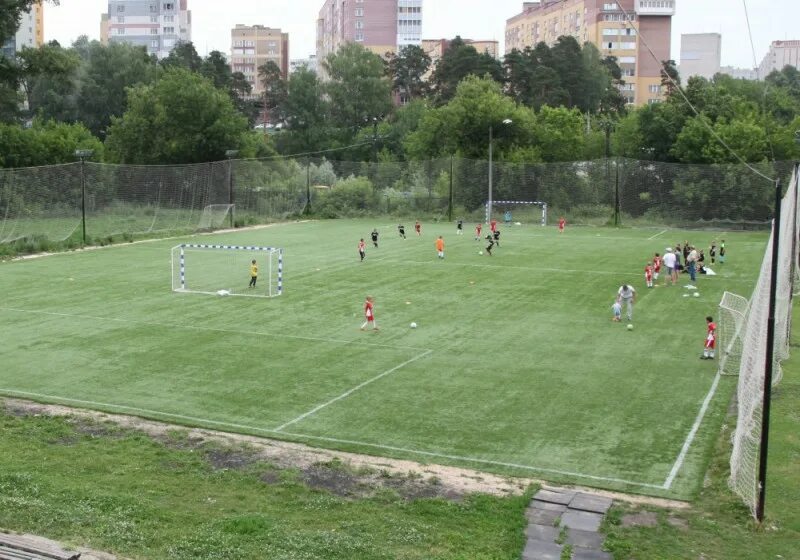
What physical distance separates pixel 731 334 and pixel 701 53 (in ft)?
444

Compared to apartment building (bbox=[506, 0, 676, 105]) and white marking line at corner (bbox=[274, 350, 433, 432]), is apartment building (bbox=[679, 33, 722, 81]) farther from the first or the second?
white marking line at corner (bbox=[274, 350, 433, 432])

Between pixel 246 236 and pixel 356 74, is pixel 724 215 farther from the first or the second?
pixel 356 74

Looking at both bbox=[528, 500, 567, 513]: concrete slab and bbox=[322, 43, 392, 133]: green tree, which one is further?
bbox=[322, 43, 392, 133]: green tree

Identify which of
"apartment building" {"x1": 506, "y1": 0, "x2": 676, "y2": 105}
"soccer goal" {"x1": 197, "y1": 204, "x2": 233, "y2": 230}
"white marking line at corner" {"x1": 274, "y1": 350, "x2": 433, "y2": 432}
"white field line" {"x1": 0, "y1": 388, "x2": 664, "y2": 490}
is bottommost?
"white field line" {"x1": 0, "y1": 388, "x2": 664, "y2": 490}

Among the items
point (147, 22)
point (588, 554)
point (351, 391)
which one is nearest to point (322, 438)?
point (351, 391)

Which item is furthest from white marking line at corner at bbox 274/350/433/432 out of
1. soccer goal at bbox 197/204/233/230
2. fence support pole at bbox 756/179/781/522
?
soccer goal at bbox 197/204/233/230

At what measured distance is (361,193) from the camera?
6844 centimetres

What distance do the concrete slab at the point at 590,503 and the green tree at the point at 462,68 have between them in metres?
97.2

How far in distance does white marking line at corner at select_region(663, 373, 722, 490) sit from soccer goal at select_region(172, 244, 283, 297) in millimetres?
15496

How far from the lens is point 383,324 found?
26.1 m

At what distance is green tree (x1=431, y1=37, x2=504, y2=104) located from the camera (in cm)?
10956

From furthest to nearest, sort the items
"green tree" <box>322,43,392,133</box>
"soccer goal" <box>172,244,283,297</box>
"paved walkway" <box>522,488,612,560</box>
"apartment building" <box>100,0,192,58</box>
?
"apartment building" <box>100,0,192,58</box> → "green tree" <box>322,43,392,133</box> → "soccer goal" <box>172,244,283,297</box> → "paved walkway" <box>522,488,612,560</box>

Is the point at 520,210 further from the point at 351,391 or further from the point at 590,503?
the point at 590,503

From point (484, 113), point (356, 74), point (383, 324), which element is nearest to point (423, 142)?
point (484, 113)
